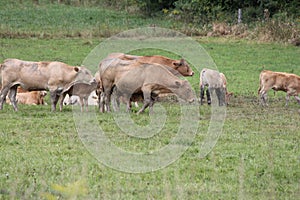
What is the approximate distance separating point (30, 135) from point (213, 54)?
1665 centimetres

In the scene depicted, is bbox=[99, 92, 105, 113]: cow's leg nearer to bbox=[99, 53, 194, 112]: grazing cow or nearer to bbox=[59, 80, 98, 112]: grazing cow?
bbox=[99, 53, 194, 112]: grazing cow

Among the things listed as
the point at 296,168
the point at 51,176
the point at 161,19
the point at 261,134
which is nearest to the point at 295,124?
the point at 261,134

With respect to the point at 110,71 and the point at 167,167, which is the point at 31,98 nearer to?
the point at 110,71

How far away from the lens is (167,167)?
9.80m

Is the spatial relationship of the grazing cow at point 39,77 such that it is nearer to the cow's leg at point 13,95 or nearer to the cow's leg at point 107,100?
the cow's leg at point 13,95

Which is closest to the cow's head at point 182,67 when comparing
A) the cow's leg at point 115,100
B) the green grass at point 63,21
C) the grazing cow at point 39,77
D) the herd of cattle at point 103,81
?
the herd of cattle at point 103,81

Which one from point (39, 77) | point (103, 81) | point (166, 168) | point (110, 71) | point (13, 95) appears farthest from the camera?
point (103, 81)

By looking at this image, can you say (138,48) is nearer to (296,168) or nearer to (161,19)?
(161,19)

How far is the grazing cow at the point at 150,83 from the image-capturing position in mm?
15445

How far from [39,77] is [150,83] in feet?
8.13

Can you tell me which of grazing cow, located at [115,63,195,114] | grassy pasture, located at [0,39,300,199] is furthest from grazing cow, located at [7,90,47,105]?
grazing cow, located at [115,63,195,114]

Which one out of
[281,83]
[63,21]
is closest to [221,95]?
[281,83]

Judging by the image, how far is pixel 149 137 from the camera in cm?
1235

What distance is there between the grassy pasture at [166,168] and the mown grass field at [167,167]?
13mm
